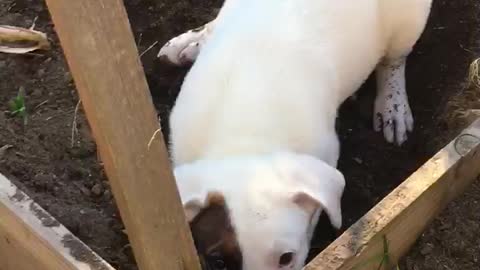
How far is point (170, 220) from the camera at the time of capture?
78.8 inches

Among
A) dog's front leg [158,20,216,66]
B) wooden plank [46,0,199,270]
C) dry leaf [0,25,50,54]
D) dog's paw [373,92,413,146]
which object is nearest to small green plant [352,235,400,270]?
wooden plank [46,0,199,270]

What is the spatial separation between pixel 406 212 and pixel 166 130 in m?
1.21

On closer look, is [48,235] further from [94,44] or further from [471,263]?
[471,263]

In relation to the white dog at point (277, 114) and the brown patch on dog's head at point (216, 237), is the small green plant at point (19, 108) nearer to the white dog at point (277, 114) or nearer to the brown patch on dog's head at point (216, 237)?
the white dog at point (277, 114)

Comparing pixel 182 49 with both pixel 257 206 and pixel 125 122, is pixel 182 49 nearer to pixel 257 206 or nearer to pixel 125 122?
pixel 257 206

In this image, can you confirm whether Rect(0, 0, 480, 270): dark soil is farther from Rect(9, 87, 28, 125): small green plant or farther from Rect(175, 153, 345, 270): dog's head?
Rect(175, 153, 345, 270): dog's head

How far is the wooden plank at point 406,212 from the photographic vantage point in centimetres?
247

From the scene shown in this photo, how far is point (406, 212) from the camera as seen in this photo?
104 inches

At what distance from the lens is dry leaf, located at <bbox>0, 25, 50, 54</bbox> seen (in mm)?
3777

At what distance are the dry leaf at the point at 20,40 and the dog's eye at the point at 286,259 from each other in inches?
65.9

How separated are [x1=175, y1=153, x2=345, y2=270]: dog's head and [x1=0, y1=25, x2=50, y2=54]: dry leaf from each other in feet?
4.19

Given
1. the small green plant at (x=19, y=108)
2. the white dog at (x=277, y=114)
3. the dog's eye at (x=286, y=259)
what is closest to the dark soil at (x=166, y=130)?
the small green plant at (x=19, y=108)

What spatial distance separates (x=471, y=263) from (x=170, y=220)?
1.24 meters

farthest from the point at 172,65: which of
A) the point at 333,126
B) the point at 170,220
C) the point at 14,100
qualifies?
the point at 170,220
